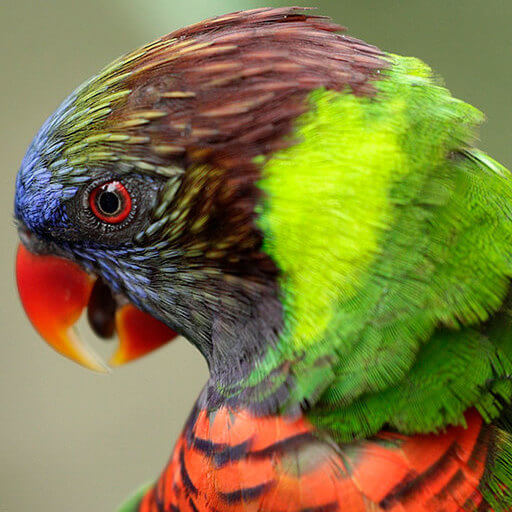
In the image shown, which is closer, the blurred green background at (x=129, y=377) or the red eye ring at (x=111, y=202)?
the red eye ring at (x=111, y=202)

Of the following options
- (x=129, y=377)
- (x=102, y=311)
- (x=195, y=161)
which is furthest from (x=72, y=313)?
(x=129, y=377)

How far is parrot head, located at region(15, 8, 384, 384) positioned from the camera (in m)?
0.89

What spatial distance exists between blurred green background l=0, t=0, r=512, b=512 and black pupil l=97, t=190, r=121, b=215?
1.85 m

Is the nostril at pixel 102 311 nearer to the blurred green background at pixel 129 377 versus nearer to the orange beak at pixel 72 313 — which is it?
the orange beak at pixel 72 313

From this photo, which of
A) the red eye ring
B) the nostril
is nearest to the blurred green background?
the nostril

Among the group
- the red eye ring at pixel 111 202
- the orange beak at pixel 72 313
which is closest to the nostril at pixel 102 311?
the orange beak at pixel 72 313

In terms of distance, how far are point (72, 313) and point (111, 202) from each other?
0.36m

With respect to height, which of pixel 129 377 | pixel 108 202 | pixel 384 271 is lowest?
pixel 129 377

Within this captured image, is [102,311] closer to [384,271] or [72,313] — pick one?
[72,313]

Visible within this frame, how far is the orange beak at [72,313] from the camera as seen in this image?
117 cm

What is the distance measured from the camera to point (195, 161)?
0.90 meters

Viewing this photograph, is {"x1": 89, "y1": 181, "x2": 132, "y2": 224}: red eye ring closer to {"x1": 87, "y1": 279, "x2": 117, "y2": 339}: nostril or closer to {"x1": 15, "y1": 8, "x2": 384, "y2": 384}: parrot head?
{"x1": 15, "y1": 8, "x2": 384, "y2": 384}: parrot head

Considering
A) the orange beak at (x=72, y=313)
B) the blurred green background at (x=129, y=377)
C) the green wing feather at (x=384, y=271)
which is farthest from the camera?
the blurred green background at (x=129, y=377)

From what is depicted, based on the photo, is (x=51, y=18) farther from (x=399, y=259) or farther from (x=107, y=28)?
(x=399, y=259)
